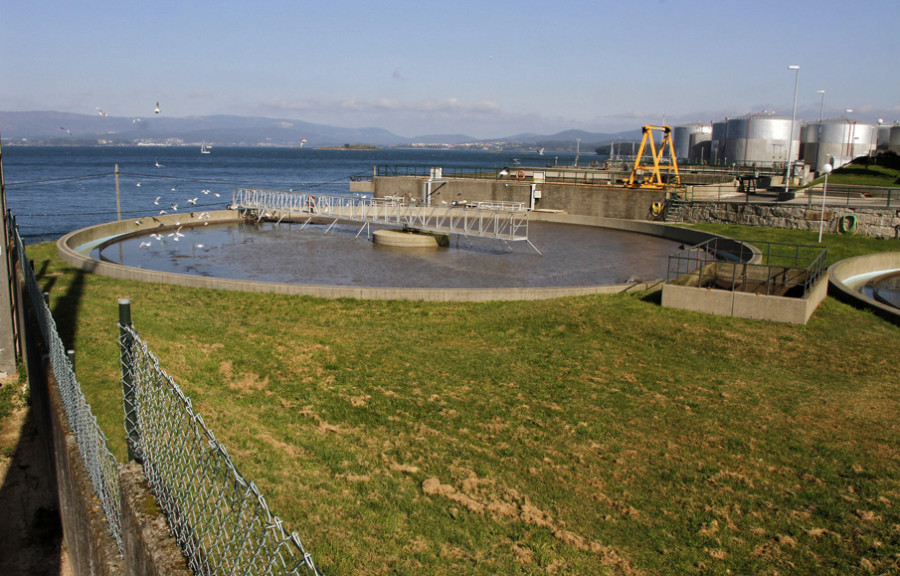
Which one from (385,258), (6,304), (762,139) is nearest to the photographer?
(6,304)

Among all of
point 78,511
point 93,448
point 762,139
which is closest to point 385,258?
point 78,511

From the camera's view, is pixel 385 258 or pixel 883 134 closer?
pixel 385 258

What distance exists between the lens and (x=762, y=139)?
235 feet

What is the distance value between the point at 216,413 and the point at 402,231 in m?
16.5

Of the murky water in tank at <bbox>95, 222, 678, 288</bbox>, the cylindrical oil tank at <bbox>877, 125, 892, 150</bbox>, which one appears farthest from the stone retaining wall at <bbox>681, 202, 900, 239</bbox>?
the cylindrical oil tank at <bbox>877, 125, 892, 150</bbox>

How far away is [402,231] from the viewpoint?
2391 cm

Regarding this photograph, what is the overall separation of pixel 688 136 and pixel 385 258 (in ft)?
267

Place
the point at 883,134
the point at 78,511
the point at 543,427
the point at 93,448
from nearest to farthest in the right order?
1. the point at 93,448
2. the point at 78,511
3. the point at 543,427
4. the point at 883,134

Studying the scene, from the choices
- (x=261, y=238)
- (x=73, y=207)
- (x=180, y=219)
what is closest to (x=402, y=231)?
(x=261, y=238)

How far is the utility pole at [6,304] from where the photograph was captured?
803 centimetres

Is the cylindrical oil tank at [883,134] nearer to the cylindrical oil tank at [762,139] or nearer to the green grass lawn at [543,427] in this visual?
the cylindrical oil tank at [762,139]

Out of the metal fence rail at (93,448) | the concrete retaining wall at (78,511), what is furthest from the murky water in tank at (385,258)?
the metal fence rail at (93,448)

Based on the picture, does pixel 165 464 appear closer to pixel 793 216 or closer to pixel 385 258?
pixel 385 258

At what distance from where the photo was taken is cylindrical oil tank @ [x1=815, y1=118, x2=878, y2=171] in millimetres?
72500
